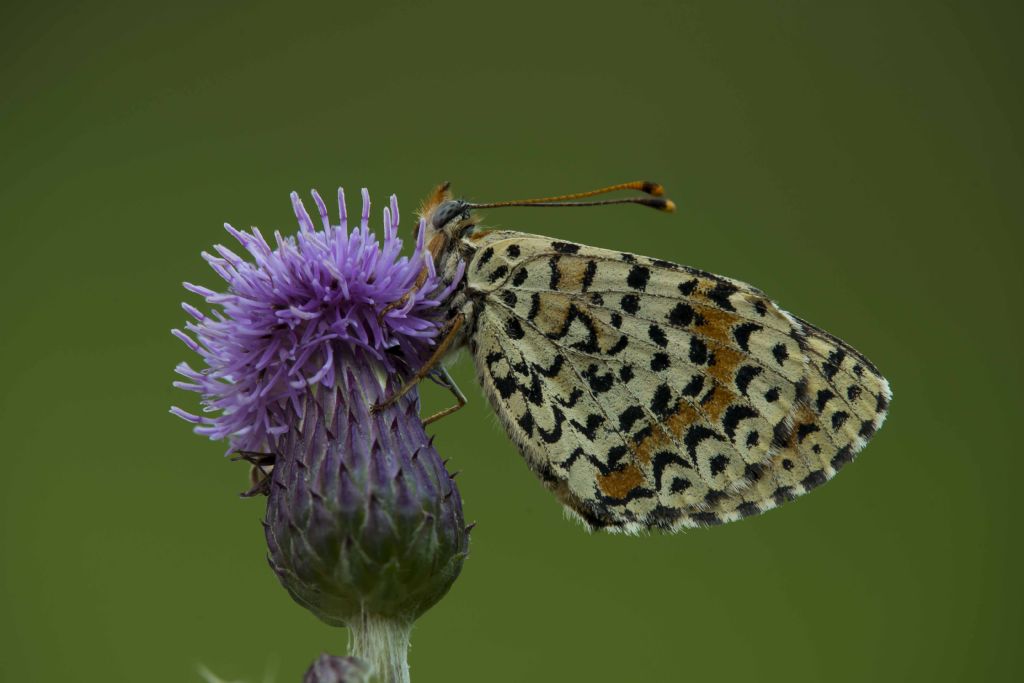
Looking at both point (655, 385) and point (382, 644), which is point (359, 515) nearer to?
point (382, 644)

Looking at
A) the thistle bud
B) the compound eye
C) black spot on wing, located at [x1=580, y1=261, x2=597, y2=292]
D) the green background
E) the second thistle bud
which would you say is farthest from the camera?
the green background

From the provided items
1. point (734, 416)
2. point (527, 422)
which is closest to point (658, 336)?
point (734, 416)

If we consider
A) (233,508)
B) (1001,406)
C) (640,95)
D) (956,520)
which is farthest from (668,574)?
(640,95)

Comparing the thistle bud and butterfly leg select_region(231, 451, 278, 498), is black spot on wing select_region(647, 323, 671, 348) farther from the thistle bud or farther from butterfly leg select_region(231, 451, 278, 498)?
the thistle bud

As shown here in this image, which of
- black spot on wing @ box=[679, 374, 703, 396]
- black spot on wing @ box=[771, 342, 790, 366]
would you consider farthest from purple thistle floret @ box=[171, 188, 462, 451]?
black spot on wing @ box=[771, 342, 790, 366]

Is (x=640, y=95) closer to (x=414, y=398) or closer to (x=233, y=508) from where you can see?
(x=233, y=508)

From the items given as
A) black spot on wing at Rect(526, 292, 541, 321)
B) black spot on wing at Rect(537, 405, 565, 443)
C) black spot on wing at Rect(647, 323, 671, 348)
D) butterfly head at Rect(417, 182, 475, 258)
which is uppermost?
butterfly head at Rect(417, 182, 475, 258)

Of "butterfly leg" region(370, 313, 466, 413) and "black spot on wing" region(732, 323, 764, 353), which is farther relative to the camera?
"black spot on wing" region(732, 323, 764, 353)
